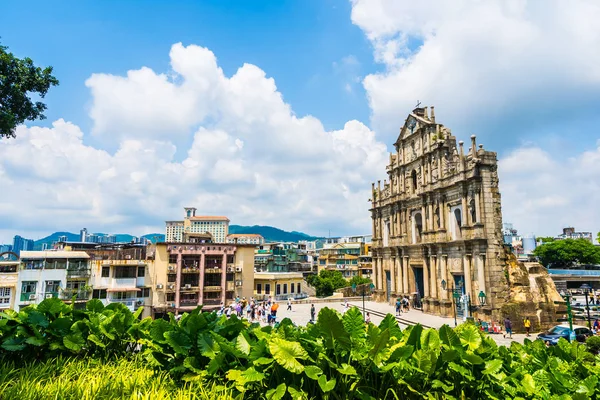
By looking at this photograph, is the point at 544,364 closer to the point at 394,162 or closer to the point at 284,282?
the point at 394,162

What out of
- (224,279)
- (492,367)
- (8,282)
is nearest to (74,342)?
(492,367)

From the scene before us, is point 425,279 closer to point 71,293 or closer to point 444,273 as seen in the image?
point 444,273

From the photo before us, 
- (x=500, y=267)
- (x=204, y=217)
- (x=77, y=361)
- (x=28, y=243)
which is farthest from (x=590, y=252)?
(x=28, y=243)

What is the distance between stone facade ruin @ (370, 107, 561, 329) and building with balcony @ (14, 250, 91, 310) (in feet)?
89.2

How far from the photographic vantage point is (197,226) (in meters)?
144

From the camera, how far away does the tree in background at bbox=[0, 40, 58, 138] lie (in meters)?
8.56

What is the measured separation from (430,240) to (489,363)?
2629 centimetres

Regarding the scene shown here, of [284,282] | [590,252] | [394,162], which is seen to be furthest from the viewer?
[590,252]

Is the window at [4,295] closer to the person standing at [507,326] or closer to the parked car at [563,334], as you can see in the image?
the person standing at [507,326]

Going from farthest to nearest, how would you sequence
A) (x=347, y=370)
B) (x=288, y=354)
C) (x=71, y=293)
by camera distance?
(x=71, y=293), (x=288, y=354), (x=347, y=370)

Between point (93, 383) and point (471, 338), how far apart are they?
535 centimetres

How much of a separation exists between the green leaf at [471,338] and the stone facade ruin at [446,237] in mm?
20109

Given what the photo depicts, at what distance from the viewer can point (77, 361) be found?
644 cm

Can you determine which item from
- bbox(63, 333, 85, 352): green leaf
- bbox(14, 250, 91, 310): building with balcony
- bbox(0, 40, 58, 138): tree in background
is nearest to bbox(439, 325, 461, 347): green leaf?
bbox(63, 333, 85, 352): green leaf
